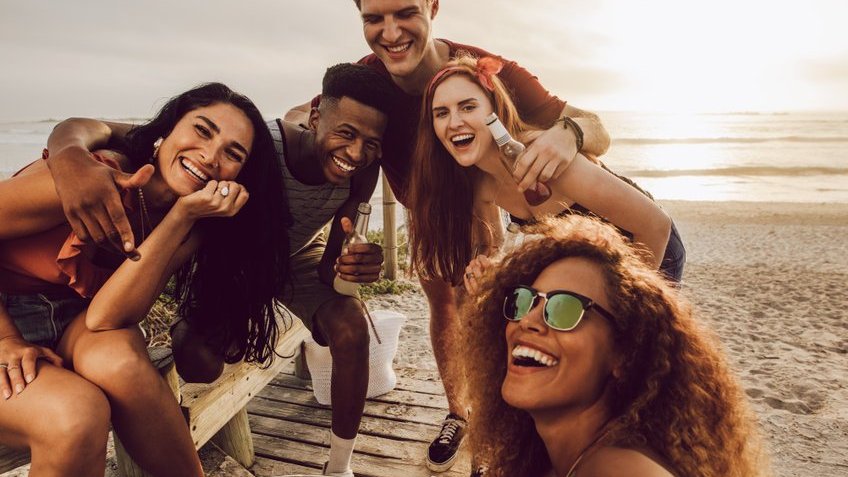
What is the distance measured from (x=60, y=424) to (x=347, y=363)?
1.44 meters

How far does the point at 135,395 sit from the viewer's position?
211cm

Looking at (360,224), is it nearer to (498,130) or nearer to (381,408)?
(498,130)

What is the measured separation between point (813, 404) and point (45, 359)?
207 inches

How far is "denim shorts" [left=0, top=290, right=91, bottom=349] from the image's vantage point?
7.55 feet

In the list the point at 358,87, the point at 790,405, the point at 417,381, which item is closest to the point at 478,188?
the point at 358,87

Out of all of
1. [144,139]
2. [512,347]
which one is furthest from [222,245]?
[512,347]

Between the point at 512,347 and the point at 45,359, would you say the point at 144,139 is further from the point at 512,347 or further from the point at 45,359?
the point at 512,347

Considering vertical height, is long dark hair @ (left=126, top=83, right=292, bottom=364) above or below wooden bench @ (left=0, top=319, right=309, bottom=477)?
above

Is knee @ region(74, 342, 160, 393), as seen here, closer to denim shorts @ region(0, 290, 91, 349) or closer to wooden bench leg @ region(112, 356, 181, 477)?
denim shorts @ region(0, 290, 91, 349)

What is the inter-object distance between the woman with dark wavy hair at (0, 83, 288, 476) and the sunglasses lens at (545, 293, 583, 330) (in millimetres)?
1361

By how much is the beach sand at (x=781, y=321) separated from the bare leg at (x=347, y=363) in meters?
1.79

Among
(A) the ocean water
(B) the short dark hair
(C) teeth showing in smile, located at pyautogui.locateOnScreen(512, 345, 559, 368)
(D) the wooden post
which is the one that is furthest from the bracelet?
(A) the ocean water

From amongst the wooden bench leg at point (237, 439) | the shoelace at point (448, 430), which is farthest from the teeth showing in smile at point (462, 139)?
the wooden bench leg at point (237, 439)

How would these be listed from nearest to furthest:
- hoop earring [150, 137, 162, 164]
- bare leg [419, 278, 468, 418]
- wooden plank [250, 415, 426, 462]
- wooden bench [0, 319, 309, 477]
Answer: hoop earring [150, 137, 162, 164], wooden bench [0, 319, 309, 477], wooden plank [250, 415, 426, 462], bare leg [419, 278, 468, 418]
